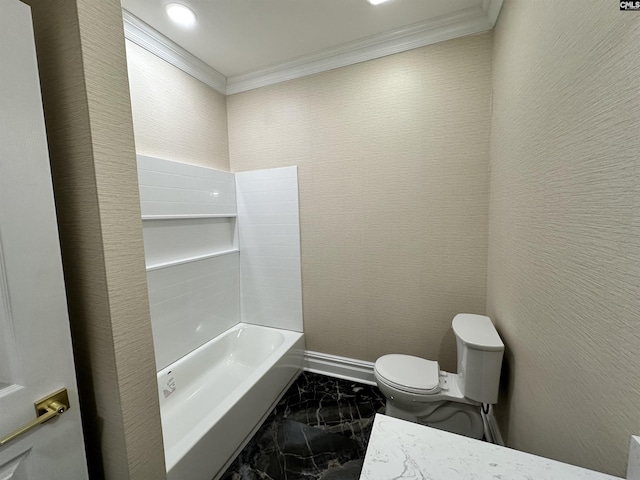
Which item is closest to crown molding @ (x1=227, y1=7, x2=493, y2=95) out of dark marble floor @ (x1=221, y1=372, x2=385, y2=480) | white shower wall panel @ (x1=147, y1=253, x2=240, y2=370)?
white shower wall panel @ (x1=147, y1=253, x2=240, y2=370)

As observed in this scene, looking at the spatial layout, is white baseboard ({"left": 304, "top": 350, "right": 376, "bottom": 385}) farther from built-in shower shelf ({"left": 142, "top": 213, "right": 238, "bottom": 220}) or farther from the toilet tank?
built-in shower shelf ({"left": 142, "top": 213, "right": 238, "bottom": 220})

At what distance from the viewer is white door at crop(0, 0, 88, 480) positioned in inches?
27.8

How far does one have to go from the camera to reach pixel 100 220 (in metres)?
0.84

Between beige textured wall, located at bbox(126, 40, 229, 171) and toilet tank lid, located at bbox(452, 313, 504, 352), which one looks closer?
toilet tank lid, located at bbox(452, 313, 504, 352)

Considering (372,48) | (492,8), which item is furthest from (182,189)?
(492,8)

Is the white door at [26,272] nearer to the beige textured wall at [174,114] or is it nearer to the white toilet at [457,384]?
the beige textured wall at [174,114]

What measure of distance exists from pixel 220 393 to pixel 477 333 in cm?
188

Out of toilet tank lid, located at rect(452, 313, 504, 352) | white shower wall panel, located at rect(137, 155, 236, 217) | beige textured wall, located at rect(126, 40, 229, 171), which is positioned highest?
beige textured wall, located at rect(126, 40, 229, 171)

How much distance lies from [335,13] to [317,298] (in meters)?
2.07

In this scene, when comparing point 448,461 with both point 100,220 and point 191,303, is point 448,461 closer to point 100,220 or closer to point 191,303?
point 100,220

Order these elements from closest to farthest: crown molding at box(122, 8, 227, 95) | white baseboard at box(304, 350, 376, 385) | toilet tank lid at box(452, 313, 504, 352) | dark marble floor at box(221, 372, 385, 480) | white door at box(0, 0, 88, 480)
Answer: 1. white door at box(0, 0, 88, 480)
2. toilet tank lid at box(452, 313, 504, 352)
3. dark marble floor at box(221, 372, 385, 480)
4. crown molding at box(122, 8, 227, 95)
5. white baseboard at box(304, 350, 376, 385)

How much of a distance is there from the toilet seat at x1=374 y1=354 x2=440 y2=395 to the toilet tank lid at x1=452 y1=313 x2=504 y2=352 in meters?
0.35

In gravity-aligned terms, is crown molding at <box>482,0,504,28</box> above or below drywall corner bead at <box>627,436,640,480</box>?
above

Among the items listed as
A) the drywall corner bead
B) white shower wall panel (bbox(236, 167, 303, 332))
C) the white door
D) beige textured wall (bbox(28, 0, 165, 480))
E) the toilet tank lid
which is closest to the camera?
the drywall corner bead
